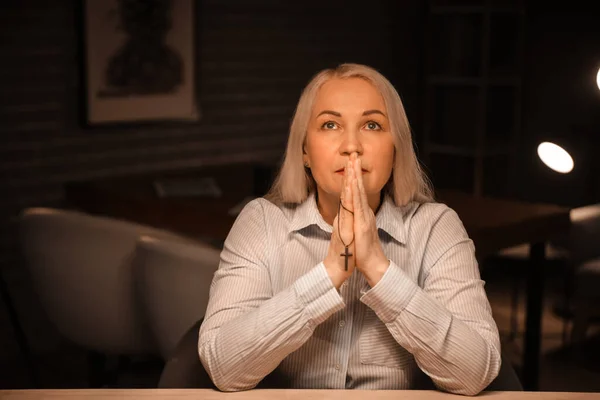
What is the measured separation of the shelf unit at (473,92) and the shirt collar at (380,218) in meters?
4.02

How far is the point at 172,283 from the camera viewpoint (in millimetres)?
2314

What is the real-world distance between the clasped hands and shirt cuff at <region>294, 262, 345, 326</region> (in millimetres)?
14

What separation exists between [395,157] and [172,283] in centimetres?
89

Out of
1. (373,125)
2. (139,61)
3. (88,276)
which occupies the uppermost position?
(139,61)

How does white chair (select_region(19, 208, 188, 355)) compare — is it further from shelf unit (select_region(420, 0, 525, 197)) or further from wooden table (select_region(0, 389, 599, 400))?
shelf unit (select_region(420, 0, 525, 197))

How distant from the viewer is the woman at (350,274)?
1.46 metres

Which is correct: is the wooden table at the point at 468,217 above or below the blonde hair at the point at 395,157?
below

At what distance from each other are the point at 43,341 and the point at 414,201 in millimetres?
2950

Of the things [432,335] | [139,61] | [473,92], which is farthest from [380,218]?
[473,92]

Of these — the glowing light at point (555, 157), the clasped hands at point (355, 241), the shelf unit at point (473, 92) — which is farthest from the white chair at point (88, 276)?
the shelf unit at point (473, 92)

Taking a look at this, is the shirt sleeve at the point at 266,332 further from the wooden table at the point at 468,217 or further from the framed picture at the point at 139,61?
the framed picture at the point at 139,61

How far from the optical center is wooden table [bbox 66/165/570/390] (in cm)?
308

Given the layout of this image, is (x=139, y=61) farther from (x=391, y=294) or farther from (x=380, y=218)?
(x=391, y=294)

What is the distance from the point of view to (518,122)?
583 cm
